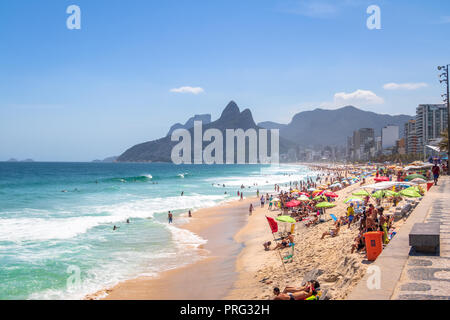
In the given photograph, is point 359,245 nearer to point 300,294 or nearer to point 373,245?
point 373,245

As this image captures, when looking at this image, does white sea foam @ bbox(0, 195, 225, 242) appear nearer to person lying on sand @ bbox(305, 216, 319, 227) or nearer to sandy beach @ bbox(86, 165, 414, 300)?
sandy beach @ bbox(86, 165, 414, 300)

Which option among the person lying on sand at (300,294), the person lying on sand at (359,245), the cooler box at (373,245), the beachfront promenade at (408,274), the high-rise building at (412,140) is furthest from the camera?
the high-rise building at (412,140)

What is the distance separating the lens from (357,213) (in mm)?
16484

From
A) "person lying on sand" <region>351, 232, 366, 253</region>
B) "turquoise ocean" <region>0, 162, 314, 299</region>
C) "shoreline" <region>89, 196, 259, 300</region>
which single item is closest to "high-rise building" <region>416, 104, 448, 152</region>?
"turquoise ocean" <region>0, 162, 314, 299</region>

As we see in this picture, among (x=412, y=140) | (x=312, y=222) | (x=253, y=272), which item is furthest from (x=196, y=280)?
(x=412, y=140)

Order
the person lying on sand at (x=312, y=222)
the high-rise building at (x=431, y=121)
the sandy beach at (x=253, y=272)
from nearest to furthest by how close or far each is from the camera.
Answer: the sandy beach at (x=253, y=272)
the person lying on sand at (x=312, y=222)
the high-rise building at (x=431, y=121)

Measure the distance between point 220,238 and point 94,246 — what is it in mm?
7414

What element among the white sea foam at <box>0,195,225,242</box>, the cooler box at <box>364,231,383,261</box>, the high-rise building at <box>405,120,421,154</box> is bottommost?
the white sea foam at <box>0,195,225,242</box>

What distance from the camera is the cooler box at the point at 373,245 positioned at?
28.3ft

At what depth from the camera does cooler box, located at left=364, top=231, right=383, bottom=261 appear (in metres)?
8.64

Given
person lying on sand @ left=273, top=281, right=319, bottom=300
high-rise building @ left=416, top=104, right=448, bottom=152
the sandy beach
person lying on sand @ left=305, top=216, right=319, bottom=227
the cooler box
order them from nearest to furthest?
1. person lying on sand @ left=273, top=281, right=319, bottom=300
2. the cooler box
3. the sandy beach
4. person lying on sand @ left=305, top=216, right=319, bottom=227
5. high-rise building @ left=416, top=104, right=448, bottom=152

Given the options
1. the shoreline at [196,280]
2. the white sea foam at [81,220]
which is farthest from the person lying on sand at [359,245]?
the white sea foam at [81,220]

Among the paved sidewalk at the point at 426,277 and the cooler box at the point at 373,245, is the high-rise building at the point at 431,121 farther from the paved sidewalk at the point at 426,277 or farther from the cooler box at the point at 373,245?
the paved sidewalk at the point at 426,277
